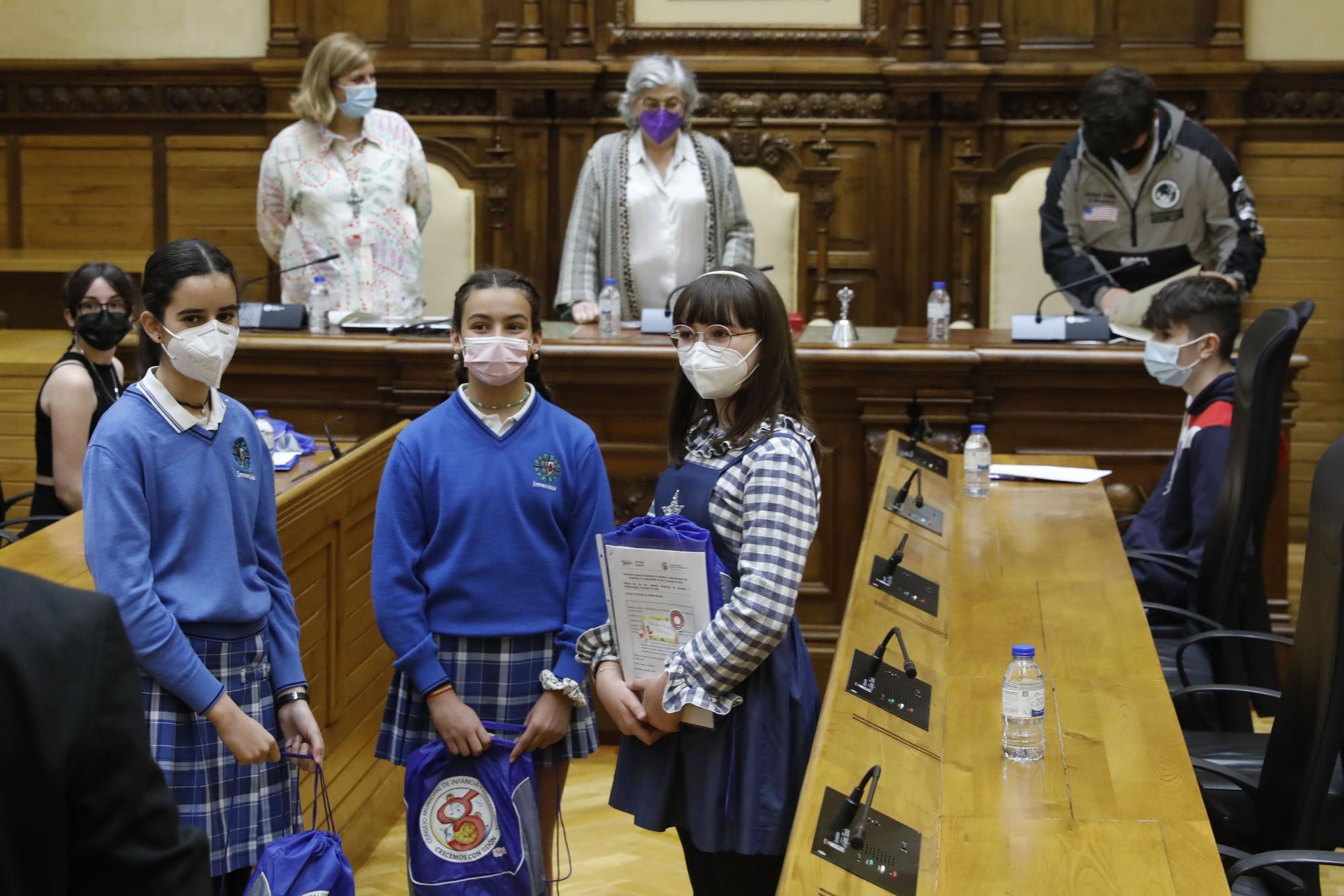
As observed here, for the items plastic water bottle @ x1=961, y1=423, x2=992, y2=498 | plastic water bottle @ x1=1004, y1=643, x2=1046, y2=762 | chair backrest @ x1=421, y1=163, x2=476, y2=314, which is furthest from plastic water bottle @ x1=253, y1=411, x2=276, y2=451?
chair backrest @ x1=421, y1=163, x2=476, y2=314

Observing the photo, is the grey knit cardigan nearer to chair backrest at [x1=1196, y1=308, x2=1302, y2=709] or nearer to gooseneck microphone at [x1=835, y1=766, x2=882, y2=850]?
chair backrest at [x1=1196, y1=308, x2=1302, y2=709]

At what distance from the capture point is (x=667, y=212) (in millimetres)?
4812

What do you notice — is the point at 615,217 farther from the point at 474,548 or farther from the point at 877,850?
the point at 877,850

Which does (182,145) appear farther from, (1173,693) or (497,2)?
(1173,693)

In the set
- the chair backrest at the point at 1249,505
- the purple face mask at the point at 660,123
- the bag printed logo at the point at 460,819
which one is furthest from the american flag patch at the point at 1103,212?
the bag printed logo at the point at 460,819

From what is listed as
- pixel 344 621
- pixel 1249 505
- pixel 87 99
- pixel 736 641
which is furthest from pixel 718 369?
pixel 87 99

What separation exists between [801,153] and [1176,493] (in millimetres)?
2924

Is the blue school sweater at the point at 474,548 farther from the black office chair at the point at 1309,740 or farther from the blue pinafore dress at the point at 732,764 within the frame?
the black office chair at the point at 1309,740

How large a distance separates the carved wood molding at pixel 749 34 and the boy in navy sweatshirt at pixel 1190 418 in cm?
261

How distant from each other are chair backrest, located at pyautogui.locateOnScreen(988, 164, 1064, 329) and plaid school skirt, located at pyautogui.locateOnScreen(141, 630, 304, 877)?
13.0 ft

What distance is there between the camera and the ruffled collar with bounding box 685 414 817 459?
2.22m

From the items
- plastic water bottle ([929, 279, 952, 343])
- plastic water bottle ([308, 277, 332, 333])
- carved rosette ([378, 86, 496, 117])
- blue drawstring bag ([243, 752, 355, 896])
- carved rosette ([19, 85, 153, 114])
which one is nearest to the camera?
blue drawstring bag ([243, 752, 355, 896])

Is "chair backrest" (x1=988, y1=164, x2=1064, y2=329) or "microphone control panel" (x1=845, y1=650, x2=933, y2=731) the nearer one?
"microphone control panel" (x1=845, y1=650, x2=933, y2=731)

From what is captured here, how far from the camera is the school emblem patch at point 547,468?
8.21 ft
